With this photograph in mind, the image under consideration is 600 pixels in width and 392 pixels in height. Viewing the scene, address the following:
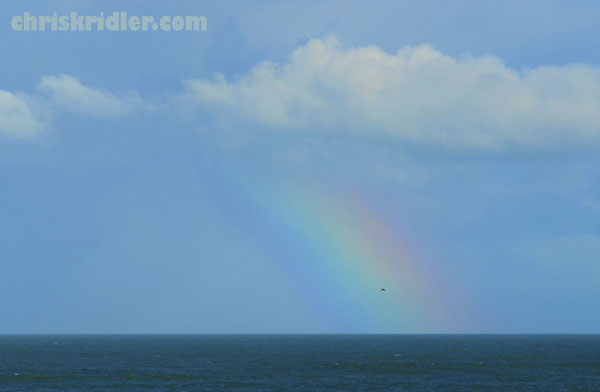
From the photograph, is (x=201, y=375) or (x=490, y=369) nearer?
(x=201, y=375)

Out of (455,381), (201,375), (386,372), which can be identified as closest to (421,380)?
(455,381)

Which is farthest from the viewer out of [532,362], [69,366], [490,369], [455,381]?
[532,362]

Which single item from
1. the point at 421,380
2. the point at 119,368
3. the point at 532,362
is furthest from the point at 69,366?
the point at 532,362

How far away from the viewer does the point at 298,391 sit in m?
113

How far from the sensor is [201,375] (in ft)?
464

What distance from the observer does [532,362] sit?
186875 mm

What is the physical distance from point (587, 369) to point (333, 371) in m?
60.4

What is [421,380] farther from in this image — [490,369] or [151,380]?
[151,380]

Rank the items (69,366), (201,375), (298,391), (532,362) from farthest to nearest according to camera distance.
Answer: (532,362)
(69,366)
(201,375)
(298,391)

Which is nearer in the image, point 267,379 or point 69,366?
point 267,379

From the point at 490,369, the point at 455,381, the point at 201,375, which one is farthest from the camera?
the point at 490,369

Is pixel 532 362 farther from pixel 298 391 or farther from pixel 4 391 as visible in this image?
pixel 4 391

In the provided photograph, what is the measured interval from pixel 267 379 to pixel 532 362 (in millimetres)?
88268

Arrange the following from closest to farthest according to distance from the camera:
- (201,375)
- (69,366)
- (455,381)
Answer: (455,381), (201,375), (69,366)
